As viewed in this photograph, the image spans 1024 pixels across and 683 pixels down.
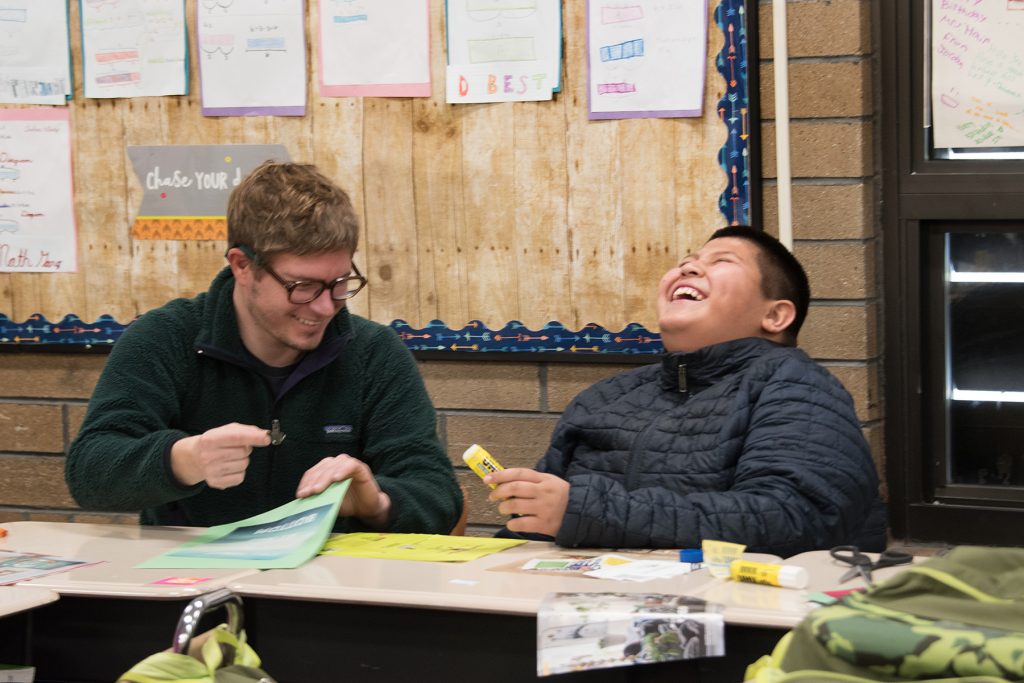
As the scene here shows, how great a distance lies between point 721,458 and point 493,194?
1228 millimetres

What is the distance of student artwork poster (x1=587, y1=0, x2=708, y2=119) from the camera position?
3.02m

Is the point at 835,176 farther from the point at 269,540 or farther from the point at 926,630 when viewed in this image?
the point at 926,630

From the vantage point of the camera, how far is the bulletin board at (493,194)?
306 cm

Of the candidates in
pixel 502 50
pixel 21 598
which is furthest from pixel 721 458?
pixel 502 50

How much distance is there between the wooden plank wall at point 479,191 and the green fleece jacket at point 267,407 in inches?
29.3

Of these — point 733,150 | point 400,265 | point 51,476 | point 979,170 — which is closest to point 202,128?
point 400,265

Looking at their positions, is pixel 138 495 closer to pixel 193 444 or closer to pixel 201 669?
pixel 193 444

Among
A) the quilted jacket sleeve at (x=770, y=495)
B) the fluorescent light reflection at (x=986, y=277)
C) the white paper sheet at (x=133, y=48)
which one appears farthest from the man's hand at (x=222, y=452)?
the fluorescent light reflection at (x=986, y=277)

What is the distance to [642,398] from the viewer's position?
95.8 inches

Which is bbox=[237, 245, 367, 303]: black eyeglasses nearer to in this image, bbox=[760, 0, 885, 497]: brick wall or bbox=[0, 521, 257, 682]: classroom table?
bbox=[0, 521, 257, 682]: classroom table

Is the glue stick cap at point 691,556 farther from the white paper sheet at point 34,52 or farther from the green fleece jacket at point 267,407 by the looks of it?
the white paper sheet at point 34,52

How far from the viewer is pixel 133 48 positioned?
345cm

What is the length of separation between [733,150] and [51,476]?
2.07 metres

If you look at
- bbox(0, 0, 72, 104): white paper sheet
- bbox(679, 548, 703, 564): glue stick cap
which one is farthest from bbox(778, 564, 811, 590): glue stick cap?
bbox(0, 0, 72, 104): white paper sheet
